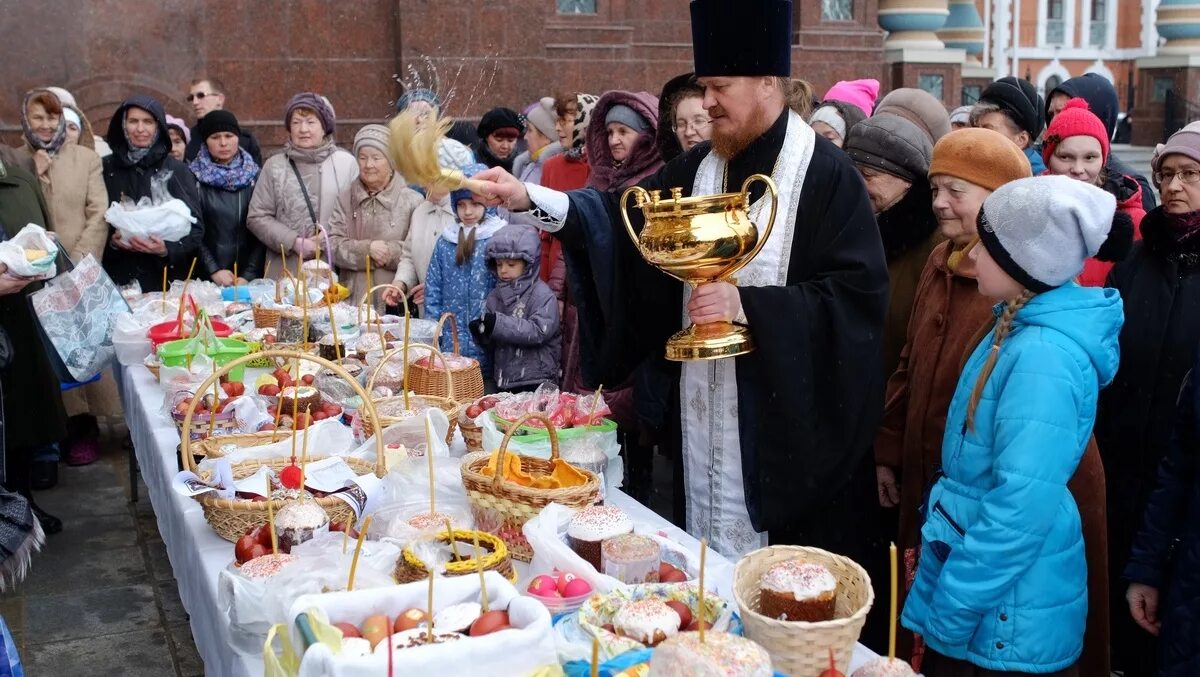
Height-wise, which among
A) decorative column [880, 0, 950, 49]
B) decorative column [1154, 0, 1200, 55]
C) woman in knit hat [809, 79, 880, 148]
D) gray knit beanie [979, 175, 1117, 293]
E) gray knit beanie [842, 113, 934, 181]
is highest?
decorative column [1154, 0, 1200, 55]

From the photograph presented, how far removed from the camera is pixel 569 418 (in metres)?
3.48

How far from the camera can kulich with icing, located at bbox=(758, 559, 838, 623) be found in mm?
2219

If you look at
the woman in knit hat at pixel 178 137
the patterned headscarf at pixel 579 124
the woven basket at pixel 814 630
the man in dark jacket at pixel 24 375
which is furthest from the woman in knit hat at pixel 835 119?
the woman in knit hat at pixel 178 137

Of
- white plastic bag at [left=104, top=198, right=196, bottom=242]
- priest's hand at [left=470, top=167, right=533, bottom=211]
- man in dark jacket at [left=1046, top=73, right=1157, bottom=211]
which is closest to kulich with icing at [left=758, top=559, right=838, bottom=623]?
priest's hand at [left=470, top=167, right=533, bottom=211]

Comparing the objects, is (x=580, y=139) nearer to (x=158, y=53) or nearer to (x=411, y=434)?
(x=411, y=434)

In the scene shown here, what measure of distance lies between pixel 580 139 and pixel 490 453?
3.96 m

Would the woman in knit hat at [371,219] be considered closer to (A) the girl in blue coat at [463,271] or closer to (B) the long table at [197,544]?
(A) the girl in blue coat at [463,271]

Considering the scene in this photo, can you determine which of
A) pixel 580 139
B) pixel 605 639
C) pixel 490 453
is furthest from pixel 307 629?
pixel 580 139

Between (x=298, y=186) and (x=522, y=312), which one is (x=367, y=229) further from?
(x=522, y=312)

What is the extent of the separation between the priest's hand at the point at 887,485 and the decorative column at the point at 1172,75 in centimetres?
1999

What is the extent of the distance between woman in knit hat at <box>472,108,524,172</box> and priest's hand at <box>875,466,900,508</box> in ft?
16.9

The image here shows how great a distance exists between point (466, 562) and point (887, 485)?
1707 mm

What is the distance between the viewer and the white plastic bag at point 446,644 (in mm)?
2002

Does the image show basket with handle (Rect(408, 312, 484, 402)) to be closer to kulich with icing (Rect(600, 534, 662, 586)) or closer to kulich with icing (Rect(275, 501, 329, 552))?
kulich with icing (Rect(275, 501, 329, 552))
